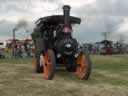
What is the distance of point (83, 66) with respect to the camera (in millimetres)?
14477

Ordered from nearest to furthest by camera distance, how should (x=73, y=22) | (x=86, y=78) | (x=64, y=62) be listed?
(x=86, y=78) → (x=64, y=62) → (x=73, y=22)

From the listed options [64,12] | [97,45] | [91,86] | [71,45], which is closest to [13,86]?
[91,86]

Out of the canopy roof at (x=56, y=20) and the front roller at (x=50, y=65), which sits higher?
the canopy roof at (x=56, y=20)

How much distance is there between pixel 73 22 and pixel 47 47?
65.5 inches

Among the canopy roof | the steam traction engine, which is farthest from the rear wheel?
the canopy roof

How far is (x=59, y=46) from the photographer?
14.7 m

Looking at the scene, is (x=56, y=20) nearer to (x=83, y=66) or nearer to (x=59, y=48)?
(x=59, y=48)

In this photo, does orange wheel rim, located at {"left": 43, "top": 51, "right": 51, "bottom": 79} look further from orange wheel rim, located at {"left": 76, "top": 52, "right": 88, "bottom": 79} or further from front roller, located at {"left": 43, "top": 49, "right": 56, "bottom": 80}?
orange wheel rim, located at {"left": 76, "top": 52, "right": 88, "bottom": 79}

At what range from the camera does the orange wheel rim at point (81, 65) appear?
1422 cm

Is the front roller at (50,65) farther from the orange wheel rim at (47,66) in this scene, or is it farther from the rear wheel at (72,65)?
the rear wheel at (72,65)

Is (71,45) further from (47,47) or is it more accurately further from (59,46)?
(47,47)

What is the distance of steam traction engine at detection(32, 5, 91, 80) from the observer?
46.5 feet

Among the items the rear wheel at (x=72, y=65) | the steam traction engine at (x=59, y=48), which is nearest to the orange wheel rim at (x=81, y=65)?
the steam traction engine at (x=59, y=48)

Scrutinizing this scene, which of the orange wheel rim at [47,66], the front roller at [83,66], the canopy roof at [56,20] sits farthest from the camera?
the canopy roof at [56,20]
